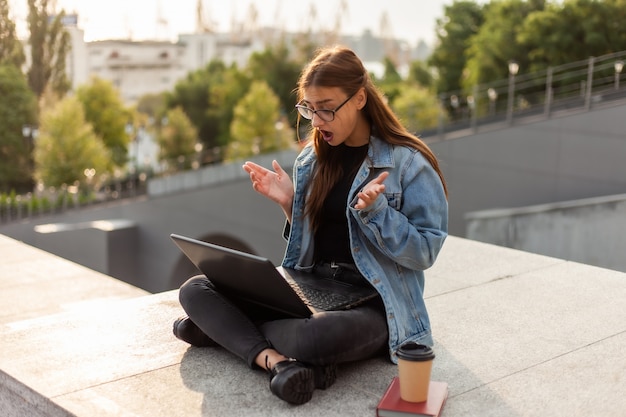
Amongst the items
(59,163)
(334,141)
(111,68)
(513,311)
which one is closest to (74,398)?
(334,141)

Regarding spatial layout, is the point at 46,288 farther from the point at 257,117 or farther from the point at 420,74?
the point at 420,74

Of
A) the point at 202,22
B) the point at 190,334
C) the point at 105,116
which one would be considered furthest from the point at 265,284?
the point at 202,22

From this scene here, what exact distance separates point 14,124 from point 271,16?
177 ft

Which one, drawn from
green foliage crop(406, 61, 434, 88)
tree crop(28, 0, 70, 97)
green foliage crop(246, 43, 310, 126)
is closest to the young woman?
tree crop(28, 0, 70, 97)

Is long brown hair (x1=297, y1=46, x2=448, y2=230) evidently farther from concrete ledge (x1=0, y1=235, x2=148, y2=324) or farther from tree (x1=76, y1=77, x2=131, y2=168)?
tree (x1=76, y1=77, x2=131, y2=168)

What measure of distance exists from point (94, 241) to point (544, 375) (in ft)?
59.7

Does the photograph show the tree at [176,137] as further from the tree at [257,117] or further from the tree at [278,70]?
the tree at [257,117]

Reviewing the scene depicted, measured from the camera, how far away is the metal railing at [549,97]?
1410 cm

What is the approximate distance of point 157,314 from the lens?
4.10 metres

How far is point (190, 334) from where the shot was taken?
352cm

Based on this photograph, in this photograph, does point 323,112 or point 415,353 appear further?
point 323,112

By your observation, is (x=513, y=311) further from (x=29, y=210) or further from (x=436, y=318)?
(x=29, y=210)

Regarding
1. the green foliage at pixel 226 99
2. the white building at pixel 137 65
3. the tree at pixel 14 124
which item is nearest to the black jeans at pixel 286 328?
the tree at pixel 14 124

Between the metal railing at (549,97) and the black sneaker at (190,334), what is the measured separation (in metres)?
11.9
